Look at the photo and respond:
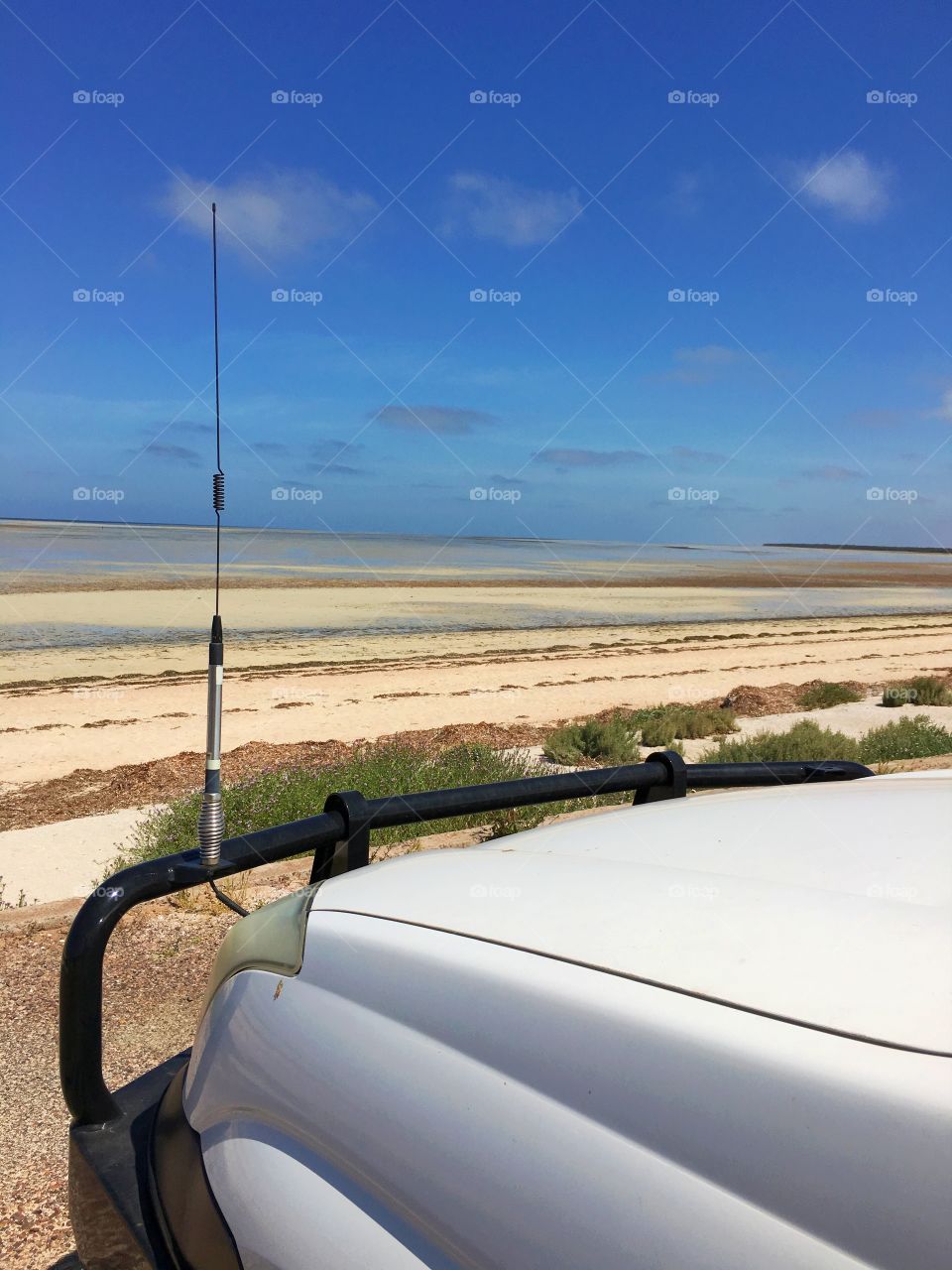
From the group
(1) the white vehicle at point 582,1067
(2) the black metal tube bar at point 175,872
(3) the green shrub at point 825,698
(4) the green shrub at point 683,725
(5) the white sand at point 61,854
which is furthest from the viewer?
(3) the green shrub at point 825,698

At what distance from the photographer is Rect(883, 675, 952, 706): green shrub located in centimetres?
1468

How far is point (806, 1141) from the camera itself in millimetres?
1063

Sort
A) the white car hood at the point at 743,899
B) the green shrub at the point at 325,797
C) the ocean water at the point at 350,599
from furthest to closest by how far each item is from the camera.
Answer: the ocean water at the point at 350,599
the green shrub at the point at 325,797
the white car hood at the point at 743,899

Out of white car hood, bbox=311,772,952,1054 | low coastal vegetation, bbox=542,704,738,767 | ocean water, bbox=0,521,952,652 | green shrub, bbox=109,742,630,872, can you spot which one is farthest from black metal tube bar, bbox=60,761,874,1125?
ocean water, bbox=0,521,952,652

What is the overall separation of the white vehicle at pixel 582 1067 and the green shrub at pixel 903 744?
8.58 metres

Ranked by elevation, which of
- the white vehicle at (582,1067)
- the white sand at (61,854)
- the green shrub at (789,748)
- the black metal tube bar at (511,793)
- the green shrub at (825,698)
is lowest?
the white sand at (61,854)

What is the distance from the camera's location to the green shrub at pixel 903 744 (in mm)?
9875

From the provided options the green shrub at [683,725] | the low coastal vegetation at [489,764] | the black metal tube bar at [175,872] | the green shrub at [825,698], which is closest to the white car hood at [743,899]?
the black metal tube bar at [175,872]

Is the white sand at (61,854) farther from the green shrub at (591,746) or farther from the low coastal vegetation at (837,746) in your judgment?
the low coastal vegetation at (837,746)

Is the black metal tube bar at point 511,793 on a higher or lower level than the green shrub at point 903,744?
higher

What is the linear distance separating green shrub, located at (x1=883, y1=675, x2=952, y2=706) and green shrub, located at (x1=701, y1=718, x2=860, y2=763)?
4251 millimetres

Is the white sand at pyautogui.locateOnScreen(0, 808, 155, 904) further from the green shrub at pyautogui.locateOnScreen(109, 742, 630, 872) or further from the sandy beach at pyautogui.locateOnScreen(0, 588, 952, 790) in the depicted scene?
the sandy beach at pyautogui.locateOnScreen(0, 588, 952, 790)

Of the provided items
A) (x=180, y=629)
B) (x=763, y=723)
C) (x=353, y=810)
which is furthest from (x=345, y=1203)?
(x=180, y=629)

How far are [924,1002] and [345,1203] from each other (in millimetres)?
768
